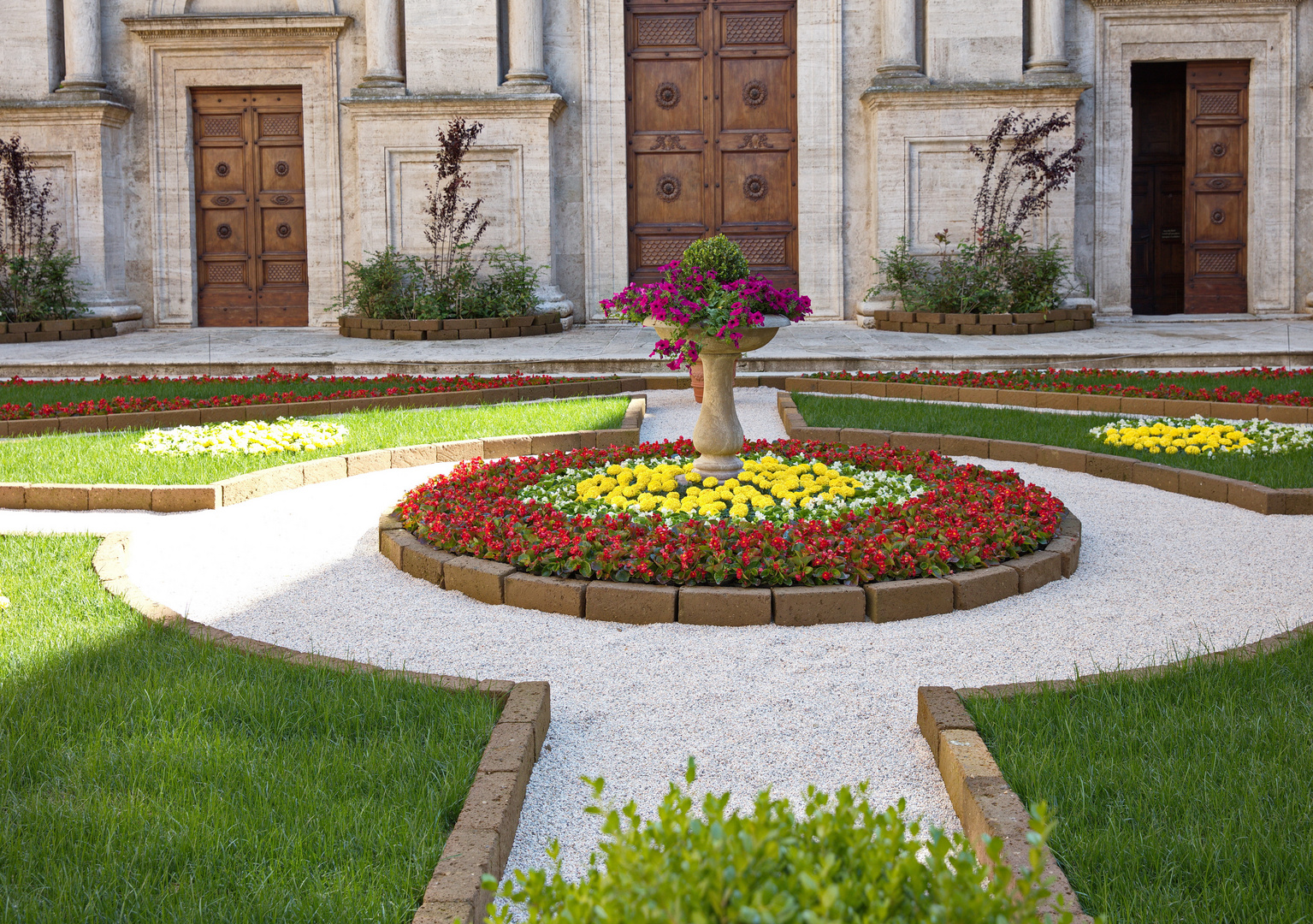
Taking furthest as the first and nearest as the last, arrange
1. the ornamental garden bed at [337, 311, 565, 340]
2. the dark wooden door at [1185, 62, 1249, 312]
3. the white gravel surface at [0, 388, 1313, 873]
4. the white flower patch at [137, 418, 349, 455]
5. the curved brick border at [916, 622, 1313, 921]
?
1. the dark wooden door at [1185, 62, 1249, 312]
2. the ornamental garden bed at [337, 311, 565, 340]
3. the white flower patch at [137, 418, 349, 455]
4. the white gravel surface at [0, 388, 1313, 873]
5. the curved brick border at [916, 622, 1313, 921]

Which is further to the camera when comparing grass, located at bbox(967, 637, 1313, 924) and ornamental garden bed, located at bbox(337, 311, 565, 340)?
ornamental garden bed, located at bbox(337, 311, 565, 340)

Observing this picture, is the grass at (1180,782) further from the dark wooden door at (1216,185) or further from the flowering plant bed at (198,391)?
the dark wooden door at (1216,185)

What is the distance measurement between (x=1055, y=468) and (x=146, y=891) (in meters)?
6.37

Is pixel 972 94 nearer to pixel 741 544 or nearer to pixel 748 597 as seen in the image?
pixel 741 544

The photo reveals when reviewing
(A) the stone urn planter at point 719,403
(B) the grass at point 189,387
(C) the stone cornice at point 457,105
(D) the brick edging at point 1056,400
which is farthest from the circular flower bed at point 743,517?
(C) the stone cornice at point 457,105

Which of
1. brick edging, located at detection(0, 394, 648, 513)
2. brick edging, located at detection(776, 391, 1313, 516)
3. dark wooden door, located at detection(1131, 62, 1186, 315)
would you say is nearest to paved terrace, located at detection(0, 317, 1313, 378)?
dark wooden door, located at detection(1131, 62, 1186, 315)

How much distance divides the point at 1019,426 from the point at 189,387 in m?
6.91

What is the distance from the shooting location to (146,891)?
2.44 metres

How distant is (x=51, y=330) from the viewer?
52.1ft

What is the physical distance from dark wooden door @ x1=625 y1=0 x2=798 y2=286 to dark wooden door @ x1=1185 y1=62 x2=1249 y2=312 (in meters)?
5.41

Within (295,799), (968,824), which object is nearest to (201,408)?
(295,799)

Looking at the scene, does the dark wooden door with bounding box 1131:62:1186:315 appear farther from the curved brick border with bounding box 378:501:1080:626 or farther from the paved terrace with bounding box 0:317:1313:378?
the curved brick border with bounding box 378:501:1080:626

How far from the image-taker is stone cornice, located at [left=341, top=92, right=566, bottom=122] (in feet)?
53.0

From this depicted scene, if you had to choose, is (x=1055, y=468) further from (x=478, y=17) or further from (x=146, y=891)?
(x=478, y=17)
